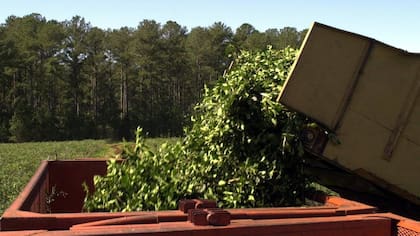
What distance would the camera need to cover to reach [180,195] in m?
3.92

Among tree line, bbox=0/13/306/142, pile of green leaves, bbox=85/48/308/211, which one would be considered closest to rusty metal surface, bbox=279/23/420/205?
pile of green leaves, bbox=85/48/308/211

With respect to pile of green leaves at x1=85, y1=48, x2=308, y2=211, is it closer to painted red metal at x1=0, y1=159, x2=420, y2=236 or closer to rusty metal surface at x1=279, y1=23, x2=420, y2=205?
rusty metal surface at x1=279, y1=23, x2=420, y2=205

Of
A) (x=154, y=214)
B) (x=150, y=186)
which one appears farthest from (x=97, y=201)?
(x=154, y=214)

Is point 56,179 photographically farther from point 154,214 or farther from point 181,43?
point 181,43

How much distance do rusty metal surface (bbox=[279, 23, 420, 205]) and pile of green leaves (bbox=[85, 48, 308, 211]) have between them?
12.3 inches

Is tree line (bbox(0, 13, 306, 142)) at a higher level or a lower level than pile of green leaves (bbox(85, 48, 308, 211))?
higher

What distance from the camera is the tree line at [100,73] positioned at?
7469 centimetres

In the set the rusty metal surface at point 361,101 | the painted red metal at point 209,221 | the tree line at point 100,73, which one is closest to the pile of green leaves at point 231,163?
the rusty metal surface at point 361,101

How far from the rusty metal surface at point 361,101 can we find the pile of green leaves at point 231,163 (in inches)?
12.3

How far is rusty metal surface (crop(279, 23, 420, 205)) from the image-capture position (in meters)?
3.44

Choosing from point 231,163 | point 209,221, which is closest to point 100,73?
point 231,163

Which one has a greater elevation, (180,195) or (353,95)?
(353,95)

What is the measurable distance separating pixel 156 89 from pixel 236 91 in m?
85.1

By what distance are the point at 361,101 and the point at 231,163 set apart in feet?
3.77
